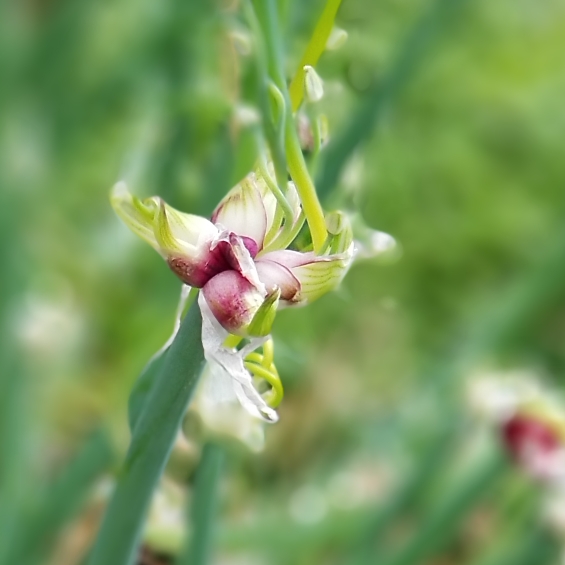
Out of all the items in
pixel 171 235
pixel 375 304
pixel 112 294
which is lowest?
pixel 171 235

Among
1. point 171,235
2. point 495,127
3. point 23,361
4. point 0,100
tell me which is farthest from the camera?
point 495,127

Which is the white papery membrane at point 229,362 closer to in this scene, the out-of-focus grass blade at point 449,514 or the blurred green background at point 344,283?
the blurred green background at point 344,283

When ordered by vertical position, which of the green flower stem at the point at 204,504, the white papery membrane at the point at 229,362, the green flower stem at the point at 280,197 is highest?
the green flower stem at the point at 204,504

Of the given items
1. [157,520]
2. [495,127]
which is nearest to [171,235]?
[157,520]

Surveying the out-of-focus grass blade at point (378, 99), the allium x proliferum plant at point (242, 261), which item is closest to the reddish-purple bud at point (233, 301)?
the allium x proliferum plant at point (242, 261)

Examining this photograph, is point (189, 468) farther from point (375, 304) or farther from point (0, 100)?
point (375, 304)

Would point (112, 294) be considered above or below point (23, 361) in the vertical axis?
above

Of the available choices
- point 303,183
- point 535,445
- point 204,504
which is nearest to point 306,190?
point 303,183

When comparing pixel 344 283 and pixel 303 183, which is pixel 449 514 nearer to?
pixel 344 283
